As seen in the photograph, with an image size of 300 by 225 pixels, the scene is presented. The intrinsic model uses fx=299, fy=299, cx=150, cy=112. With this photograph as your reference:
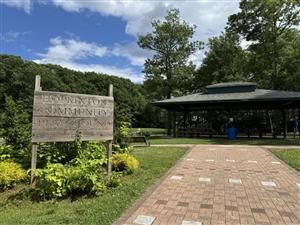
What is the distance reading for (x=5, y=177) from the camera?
17.7ft

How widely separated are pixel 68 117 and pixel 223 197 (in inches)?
135

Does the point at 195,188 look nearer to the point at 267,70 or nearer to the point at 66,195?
the point at 66,195

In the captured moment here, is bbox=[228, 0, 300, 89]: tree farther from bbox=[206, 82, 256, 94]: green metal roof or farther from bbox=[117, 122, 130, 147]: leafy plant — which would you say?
bbox=[117, 122, 130, 147]: leafy plant

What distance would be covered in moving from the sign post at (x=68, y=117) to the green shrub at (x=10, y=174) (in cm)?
25

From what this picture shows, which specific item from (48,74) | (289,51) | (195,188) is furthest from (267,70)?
(48,74)

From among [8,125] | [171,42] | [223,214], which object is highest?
[171,42]

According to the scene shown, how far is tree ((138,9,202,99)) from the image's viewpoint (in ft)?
98.4

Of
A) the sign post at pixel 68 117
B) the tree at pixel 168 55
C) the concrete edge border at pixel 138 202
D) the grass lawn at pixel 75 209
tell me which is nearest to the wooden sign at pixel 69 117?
the sign post at pixel 68 117

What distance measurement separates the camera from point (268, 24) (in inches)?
1100

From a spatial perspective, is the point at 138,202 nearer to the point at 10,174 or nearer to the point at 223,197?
the point at 223,197

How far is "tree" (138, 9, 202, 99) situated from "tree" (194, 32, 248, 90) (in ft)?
10.8

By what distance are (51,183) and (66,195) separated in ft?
1.18

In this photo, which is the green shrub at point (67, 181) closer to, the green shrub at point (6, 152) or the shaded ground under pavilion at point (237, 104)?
the green shrub at point (6, 152)

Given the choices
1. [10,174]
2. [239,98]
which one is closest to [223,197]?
[10,174]
